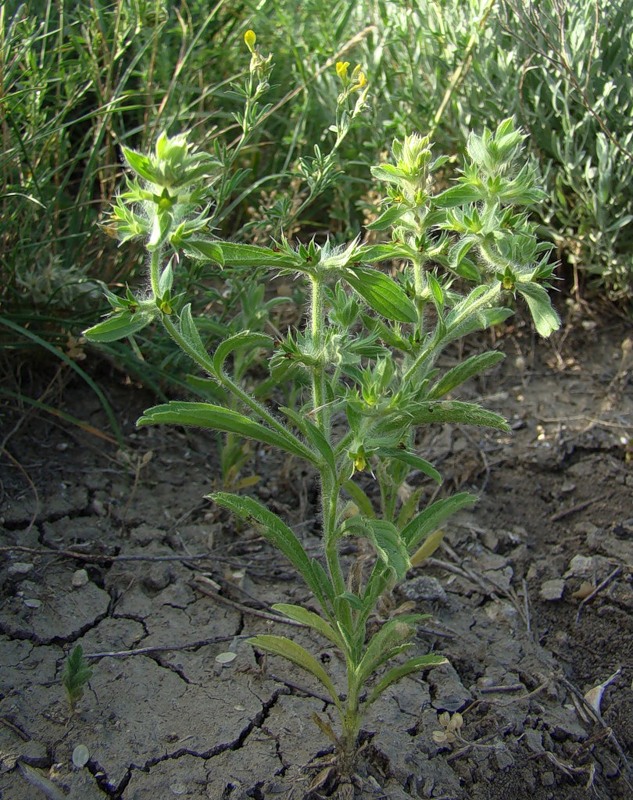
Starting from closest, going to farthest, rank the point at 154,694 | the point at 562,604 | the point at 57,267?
the point at 154,694 < the point at 562,604 < the point at 57,267

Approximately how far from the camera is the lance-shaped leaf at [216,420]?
5.68 ft

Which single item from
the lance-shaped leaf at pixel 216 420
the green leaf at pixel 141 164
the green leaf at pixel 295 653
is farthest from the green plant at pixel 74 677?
the green leaf at pixel 141 164

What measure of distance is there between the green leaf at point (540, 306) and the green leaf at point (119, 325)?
30.3 inches

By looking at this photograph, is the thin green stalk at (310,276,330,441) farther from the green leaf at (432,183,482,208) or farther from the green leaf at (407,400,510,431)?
the green leaf at (432,183,482,208)

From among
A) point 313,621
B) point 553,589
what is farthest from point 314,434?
point 553,589

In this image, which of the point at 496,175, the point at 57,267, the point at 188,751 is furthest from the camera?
the point at 57,267

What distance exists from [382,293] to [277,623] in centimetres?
110

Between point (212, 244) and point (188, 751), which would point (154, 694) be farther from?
point (212, 244)

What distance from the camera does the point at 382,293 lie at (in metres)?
1.76

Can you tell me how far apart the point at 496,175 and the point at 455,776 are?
1.39 metres

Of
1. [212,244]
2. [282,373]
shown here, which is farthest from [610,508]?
[212,244]

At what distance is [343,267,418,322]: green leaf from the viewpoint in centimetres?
174

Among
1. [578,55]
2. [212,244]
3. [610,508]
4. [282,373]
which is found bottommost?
[610,508]

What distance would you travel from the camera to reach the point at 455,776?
6.53ft
